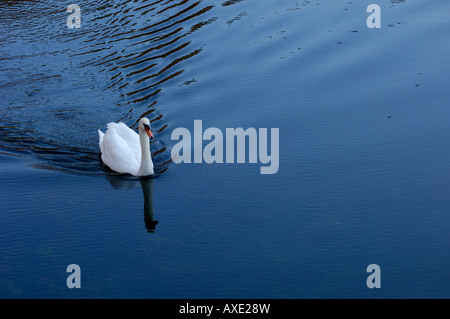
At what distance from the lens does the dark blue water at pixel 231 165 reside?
8.62 metres

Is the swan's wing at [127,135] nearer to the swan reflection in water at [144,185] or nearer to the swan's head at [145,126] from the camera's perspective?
the swan reflection in water at [144,185]

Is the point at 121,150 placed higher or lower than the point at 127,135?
lower

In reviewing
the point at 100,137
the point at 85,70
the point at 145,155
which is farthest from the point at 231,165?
the point at 85,70

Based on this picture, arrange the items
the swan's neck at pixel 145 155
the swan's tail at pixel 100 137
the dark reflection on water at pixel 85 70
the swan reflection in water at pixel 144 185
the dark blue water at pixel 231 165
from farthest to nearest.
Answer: the dark reflection on water at pixel 85 70 → the swan's tail at pixel 100 137 → the swan's neck at pixel 145 155 → the swan reflection in water at pixel 144 185 → the dark blue water at pixel 231 165

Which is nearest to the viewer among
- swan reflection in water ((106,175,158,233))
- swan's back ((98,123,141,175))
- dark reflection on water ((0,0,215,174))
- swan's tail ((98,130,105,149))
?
Answer: swan reflection in water ((106,175,158,233))

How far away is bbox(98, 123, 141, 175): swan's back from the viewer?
11219 millimetres

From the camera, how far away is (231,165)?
36.4ft

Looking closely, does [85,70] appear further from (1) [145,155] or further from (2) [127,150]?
(1) [145,155]

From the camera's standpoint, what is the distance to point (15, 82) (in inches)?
565

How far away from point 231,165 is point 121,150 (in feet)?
5.56

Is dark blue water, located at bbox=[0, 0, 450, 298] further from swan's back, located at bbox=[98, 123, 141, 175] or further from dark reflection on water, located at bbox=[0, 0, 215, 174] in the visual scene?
swan's back, located at bbox=[98, 123, 141, 175]

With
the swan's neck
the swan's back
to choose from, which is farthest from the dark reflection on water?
the swan's neck

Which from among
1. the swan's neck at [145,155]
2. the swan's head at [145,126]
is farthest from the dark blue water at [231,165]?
the swan's head at [145,126]

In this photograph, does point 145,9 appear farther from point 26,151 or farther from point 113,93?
point 26,151
